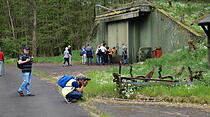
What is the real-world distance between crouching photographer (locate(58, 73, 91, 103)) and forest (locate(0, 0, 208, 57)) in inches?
1187

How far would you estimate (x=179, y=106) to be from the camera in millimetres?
9211

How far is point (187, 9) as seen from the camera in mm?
26547

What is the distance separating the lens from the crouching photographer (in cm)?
968

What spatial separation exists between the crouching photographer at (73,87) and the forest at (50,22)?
3016 centimetres

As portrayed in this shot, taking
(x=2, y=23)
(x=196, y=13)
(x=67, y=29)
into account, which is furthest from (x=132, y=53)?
(x=2, y=23)

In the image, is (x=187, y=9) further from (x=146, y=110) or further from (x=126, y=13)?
(x=146, y=110)

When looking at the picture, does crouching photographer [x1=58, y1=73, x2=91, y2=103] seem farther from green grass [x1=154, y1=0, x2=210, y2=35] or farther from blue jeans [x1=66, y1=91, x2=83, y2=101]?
green grass [x1=154, y1=0, x2=210, y2=35]

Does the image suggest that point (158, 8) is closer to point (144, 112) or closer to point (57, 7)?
point (144, 112)

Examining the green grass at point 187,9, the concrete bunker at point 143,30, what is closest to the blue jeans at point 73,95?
the concrete bunker at point 143,30

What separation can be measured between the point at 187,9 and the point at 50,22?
2215 centimetres

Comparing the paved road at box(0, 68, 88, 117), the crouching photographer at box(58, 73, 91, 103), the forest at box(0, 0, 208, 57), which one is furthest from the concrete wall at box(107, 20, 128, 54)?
the crouching photographer at box(58, 73, 91, 103)

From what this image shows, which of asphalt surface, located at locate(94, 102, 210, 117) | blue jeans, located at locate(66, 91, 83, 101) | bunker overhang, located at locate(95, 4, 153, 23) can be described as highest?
bunker overhang, located at locate(95, 4, 153, 23)

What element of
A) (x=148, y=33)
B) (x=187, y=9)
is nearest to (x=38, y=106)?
(x=148, y=33)

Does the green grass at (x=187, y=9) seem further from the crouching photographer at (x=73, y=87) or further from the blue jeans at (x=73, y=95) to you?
the blue jeans at (x=73, y=95)
